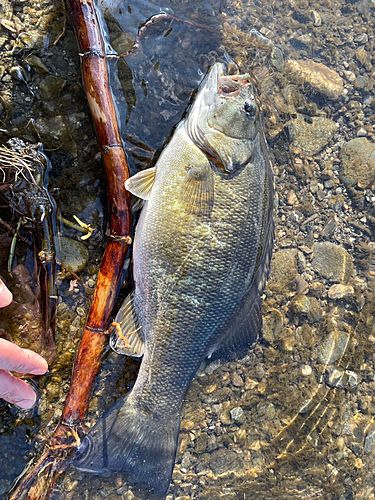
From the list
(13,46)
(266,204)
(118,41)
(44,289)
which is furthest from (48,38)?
(266,204)

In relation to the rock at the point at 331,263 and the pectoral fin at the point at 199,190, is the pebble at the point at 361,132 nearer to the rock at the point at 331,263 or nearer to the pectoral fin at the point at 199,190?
the rock at the point at 331,263

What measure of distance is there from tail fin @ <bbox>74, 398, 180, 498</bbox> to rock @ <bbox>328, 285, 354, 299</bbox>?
215cm

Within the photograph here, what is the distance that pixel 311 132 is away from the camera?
387 centimetres

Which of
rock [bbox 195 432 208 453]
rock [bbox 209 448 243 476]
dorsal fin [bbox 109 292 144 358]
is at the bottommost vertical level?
rock [bbox 209 448 243 476]

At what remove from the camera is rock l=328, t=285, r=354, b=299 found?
3.82 m

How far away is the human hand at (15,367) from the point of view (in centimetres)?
225

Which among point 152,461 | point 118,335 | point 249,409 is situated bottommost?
point 249,409

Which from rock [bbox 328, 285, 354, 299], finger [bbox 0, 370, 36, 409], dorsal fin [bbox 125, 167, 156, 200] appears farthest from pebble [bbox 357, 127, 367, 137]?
finger [bbox 0, 370, 36, 409]

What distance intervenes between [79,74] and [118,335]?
7.36 ft

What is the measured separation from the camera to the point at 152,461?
2795 millimetres

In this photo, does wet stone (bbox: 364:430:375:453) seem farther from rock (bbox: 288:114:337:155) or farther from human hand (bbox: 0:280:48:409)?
human hand (bbox: 0:280:48:409)

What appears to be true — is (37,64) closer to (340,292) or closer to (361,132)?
(361,132)

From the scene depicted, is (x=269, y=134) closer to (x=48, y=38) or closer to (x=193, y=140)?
(x=193, y=140)

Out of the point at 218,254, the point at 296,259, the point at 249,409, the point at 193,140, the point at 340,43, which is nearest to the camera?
the point at 218,254
